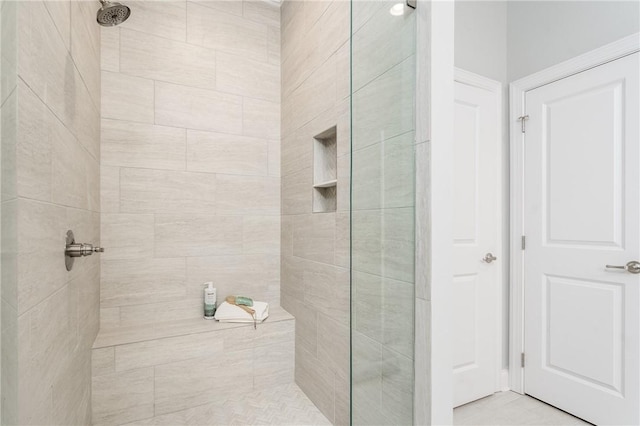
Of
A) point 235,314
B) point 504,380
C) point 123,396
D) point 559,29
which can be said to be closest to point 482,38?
point 559,29

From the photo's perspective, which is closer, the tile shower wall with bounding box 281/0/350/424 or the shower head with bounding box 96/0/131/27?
the shower head with bounding box 96/0/131/27

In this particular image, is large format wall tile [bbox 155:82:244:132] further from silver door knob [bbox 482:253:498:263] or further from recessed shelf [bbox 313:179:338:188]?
silver door knob [bbox 482:253:498:263]

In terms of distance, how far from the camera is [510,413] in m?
1.91

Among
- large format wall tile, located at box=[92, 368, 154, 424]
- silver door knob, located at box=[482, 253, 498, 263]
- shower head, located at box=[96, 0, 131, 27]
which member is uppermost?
shower head, located at box=[96, 0, 131, 27]

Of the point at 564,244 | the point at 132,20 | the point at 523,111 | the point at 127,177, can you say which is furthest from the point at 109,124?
the point at 564,244

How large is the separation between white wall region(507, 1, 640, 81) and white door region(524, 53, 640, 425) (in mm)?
144

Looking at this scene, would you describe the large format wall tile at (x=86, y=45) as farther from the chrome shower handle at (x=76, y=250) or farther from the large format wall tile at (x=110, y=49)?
the chrome shower handle at (x=76, y=250)

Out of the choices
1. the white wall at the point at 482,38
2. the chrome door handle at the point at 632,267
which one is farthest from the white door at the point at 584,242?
the white wall at the point at 482,38

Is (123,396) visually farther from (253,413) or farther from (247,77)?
(247,77)

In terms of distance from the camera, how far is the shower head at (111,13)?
4.45 ft

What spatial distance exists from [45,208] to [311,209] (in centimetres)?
122

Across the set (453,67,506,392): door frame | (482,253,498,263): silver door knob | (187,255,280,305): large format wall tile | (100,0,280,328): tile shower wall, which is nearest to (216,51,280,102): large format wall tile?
(100,0,280,328): tile shower wall

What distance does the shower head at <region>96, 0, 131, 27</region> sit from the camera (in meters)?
1.36

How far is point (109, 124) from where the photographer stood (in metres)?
1.94
